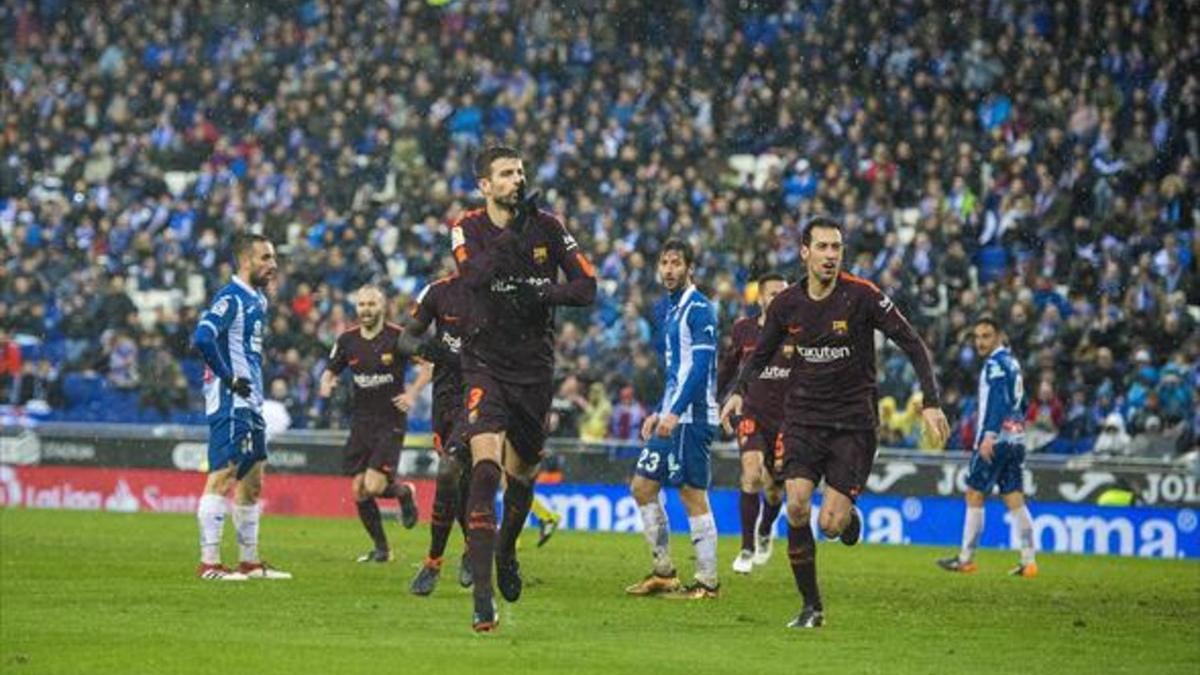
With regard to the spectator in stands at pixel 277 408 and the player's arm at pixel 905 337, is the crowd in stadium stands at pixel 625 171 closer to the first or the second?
the spectator in stands at pixel 277 408

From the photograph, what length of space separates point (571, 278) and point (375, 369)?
817 cm

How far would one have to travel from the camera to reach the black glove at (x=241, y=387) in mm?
17297

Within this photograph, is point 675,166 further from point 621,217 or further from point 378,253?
point 378,253

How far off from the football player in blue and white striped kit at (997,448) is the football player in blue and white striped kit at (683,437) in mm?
4887

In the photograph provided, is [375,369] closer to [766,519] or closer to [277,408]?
[766,519]

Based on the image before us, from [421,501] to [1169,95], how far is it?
12.4 m

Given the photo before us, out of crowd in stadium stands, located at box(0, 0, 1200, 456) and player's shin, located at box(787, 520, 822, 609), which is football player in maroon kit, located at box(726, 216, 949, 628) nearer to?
player's shin, located at box(787, 520, 822, 609)

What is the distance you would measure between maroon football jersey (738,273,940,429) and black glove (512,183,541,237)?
79.3 inches

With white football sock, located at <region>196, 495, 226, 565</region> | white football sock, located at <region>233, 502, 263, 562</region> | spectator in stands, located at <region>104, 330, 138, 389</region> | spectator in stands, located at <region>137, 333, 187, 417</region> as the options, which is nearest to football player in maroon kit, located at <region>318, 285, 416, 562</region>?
white football sock, located at <region>233, 502, 263, 562</region>

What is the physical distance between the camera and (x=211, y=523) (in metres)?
17.9

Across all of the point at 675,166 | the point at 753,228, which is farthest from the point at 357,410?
the point at 675,166

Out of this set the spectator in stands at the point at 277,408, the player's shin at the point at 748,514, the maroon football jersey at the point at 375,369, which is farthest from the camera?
the spectator in stands at the point at 277,408

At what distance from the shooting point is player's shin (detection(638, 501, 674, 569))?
17.1 m

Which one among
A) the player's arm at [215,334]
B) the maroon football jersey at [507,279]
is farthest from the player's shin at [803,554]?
the player's arm at [215,334]
